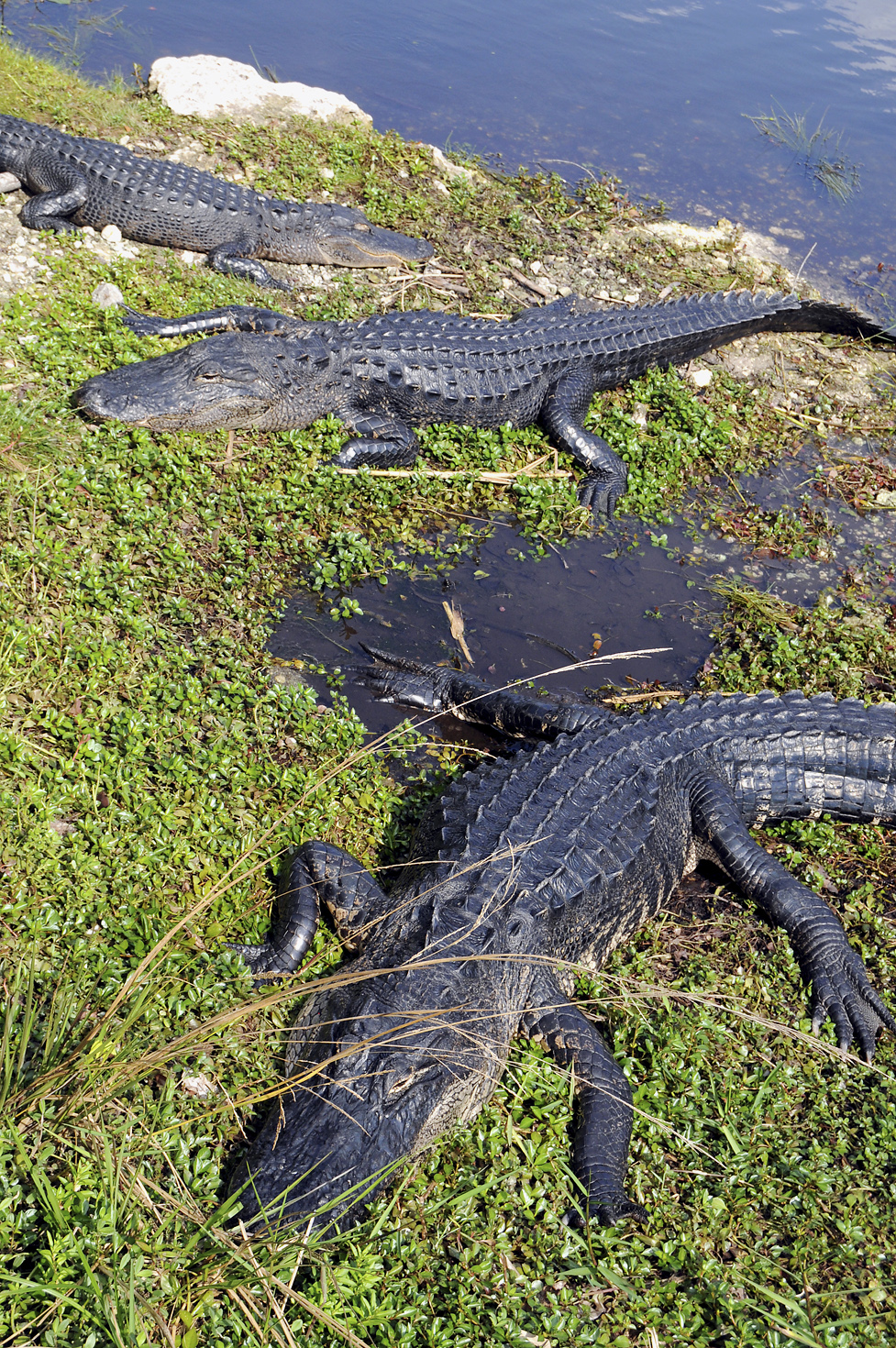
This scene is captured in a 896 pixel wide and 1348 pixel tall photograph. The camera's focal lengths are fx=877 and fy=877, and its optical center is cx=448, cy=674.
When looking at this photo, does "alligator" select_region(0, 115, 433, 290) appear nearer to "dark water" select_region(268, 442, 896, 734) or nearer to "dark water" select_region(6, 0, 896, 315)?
"dark water" select_region(268, 442, 896, 734)

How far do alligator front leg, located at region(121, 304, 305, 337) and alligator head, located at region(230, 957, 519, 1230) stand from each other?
197 inches

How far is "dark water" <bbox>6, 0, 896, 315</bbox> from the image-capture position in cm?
1159

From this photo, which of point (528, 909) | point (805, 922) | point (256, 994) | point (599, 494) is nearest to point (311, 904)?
point (256, 994)

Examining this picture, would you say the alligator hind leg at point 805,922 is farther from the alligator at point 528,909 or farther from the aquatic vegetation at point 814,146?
the aquatic vegetation at point 814,146

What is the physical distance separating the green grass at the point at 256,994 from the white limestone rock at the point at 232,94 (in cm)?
504

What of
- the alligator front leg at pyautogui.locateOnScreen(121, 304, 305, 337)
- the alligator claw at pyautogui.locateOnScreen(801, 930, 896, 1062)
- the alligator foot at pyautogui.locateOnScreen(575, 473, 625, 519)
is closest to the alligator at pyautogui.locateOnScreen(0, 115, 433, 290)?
the alligator front leg at pyautogui.locateOnScreen(121, 304, 305, 337)

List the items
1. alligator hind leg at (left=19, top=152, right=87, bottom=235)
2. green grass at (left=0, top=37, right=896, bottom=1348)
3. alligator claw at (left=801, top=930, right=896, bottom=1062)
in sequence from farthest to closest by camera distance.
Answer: alligator hind leg at (left=19, top=152, right=87, bottom=235) < alligator claw at (left=801, top=930, right=896, bottom=1062) < green grass at (left=0, top=37, right=896, bottom=1348)

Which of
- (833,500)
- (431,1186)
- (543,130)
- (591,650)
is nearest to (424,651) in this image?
(591,650)

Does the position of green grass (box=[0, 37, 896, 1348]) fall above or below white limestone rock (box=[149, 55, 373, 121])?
below

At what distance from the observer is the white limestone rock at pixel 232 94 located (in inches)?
376

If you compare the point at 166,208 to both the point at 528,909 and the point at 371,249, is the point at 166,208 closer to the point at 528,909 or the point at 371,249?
the point at 371,249

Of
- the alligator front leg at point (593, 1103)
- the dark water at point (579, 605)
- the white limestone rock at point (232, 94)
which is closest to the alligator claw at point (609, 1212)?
the alligator front leg at point (593, 1103)

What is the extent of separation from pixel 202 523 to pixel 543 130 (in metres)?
10.3

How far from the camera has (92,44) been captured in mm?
11305
